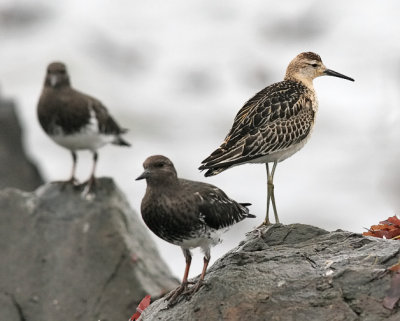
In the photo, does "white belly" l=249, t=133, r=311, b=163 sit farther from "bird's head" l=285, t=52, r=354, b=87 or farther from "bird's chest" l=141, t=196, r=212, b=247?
"bird's chest" l=141, t=196, r=212, b=247

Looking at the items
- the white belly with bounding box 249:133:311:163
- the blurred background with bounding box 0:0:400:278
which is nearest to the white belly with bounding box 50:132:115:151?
the blurred background with bounding box 0:0:400:278

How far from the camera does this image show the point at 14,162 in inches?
559

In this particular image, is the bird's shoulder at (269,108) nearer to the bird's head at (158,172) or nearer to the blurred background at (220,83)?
the bird's head at (158,172)

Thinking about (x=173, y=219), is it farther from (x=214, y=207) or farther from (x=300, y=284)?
(x=300, y=284)

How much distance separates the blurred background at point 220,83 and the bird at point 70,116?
2.88m

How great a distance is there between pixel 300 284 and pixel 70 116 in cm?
561

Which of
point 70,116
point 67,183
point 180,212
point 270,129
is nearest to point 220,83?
point 70,116

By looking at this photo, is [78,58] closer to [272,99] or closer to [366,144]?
[366,144]

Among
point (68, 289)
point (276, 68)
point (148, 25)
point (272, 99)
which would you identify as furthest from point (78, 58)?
point (272, 99)

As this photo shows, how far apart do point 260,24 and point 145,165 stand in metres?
15.4

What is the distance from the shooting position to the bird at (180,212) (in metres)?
6.91

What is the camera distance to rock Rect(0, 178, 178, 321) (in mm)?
10352

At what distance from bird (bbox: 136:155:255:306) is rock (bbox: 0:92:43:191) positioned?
7.12 metres

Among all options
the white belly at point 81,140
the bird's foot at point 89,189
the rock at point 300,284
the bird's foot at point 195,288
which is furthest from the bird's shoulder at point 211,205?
the white belly at point 81,140
